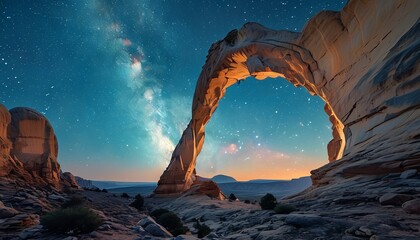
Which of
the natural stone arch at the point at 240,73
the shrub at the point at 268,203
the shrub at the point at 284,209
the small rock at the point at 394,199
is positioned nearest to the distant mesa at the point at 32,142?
the natural stone arch at the point at 240,73

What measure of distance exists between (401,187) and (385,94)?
6.22 meters

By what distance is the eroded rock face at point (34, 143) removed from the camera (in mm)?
23891

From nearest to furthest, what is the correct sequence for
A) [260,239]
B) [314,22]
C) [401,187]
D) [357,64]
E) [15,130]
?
[260,239] → [401,187] → [357,64] → [314,22] → [15,130]

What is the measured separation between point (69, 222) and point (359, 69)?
17.9 metres

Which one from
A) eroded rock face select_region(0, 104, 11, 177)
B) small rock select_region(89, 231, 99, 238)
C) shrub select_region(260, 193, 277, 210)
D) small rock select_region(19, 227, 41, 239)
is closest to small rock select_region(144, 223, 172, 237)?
small rock select_region(89, 231, 99, 238)

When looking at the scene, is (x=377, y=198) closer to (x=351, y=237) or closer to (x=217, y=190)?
(x=351, y=237)

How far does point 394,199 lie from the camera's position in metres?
6.25

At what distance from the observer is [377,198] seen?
6906 millimetres

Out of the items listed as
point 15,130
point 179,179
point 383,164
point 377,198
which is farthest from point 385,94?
point 15,130

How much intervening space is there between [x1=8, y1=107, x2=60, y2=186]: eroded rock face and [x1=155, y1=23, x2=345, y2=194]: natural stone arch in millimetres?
15063

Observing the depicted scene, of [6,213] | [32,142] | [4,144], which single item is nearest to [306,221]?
[6,213]

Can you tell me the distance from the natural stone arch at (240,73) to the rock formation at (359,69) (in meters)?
0.13

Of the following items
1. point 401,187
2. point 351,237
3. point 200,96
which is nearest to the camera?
point 351,237

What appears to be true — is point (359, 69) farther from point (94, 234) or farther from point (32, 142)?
point (32, 142)
